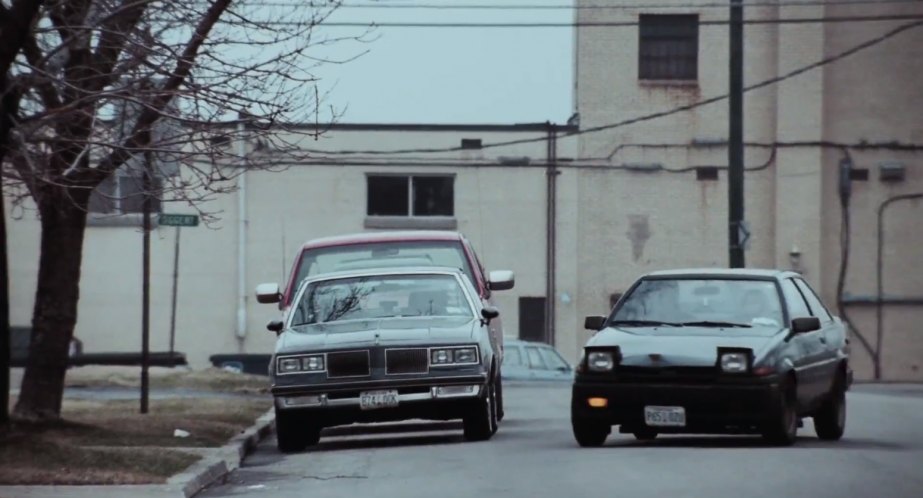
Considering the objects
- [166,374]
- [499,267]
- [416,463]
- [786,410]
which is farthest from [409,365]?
[499,267]

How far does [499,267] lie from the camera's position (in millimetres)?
40062

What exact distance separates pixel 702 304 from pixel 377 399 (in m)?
2.98

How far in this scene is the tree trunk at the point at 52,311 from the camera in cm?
1653

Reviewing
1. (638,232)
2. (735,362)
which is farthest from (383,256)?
(638,232)

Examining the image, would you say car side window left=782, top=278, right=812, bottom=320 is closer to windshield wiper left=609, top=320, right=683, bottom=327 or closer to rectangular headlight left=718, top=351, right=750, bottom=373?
windshield wiper left=609, top=320, right=683, bottom=327

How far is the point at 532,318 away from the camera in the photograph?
1592 inches

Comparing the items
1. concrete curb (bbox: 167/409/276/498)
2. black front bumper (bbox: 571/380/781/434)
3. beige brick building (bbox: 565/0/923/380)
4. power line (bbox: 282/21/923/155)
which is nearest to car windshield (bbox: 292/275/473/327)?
concrete curb (bbox: 167/409/276/498)

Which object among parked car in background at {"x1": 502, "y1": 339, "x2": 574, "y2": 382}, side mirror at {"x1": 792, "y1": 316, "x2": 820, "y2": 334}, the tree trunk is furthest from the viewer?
parked car in background at {"x1": 502, "y1": 339, "x2": 574, "y2": 382}

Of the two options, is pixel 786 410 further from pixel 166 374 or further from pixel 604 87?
pixel 604 87

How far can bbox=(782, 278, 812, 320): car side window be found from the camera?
1524 centimetres

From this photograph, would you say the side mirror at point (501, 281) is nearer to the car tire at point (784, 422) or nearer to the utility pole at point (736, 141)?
the car tire at point (784, 422)

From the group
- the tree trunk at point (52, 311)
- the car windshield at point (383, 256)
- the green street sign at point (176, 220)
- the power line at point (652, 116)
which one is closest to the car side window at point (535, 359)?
the power line at point (652, 116)

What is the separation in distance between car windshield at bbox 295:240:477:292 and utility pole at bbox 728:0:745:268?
31.6 ft

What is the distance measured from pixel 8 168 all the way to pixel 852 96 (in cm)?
2726
